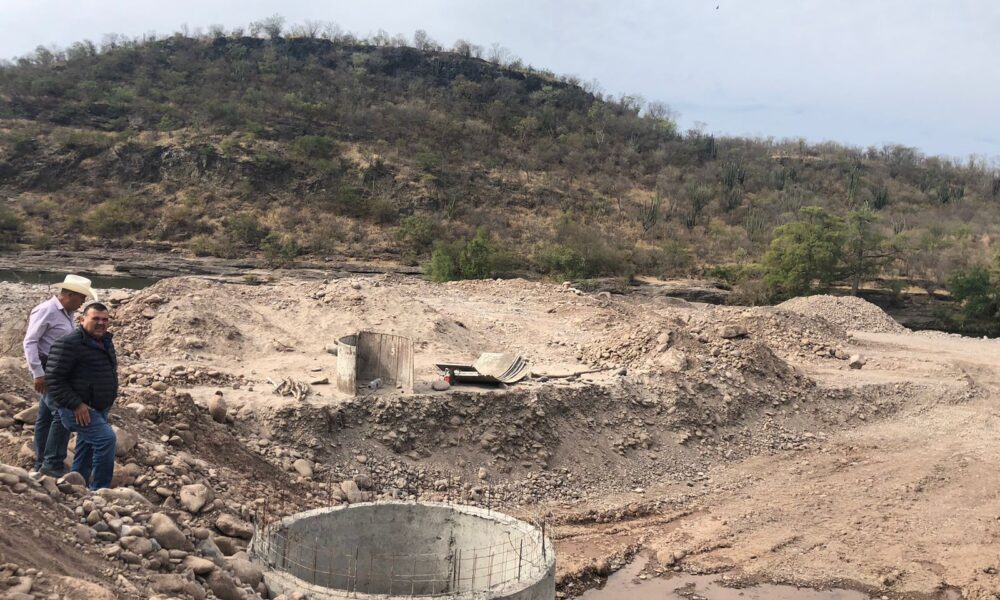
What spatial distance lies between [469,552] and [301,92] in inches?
2265

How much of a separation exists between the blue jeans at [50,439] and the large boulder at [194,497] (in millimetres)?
953

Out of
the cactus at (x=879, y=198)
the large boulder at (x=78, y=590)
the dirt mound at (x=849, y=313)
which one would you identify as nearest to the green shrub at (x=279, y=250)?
the dirt mound at (x=849, y=313)

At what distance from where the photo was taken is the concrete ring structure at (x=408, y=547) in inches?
219

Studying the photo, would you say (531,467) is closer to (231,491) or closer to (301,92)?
(231,491)

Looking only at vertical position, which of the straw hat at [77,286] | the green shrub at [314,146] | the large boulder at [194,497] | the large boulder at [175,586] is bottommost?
the large boulder at [194,497]

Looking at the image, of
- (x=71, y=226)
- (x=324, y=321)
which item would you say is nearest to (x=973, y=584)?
(x=324, y=321)

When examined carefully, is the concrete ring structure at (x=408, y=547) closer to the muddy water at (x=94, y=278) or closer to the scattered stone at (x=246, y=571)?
the scattered stone at (x=246, y=571)

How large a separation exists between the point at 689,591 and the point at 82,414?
18.6 feet

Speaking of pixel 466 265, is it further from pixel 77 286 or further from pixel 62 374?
pixel 62 374

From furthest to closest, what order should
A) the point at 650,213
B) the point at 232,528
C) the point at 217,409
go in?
the point at 650,213
the point at 217,409
the point at 232,528

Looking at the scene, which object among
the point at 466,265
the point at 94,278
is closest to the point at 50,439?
the point at 466,265

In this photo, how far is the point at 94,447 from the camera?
15.3 feet

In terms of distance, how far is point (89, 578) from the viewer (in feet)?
11.5

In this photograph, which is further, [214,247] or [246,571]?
[214,247]
